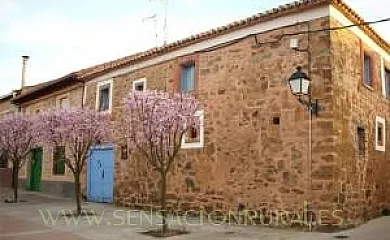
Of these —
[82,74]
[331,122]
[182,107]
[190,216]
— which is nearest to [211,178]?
[190,216]

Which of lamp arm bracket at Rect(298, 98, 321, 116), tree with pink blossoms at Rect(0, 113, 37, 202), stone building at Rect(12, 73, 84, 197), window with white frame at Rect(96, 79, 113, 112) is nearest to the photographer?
lamp arm bracket at Rect(298, 98, 321, 116)

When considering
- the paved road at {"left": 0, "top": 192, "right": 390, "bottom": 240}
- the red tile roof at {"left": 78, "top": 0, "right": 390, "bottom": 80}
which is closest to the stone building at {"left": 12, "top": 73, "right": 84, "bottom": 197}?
the red tile roof at {"left": 78, "top": 0, "right": 390, "bottom": 80}

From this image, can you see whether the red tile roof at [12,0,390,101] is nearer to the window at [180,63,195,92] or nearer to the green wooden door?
the window at [180,63,195,92]

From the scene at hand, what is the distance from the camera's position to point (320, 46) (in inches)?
390

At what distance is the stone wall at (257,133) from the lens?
9727 mm

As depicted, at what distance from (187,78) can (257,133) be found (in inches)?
131

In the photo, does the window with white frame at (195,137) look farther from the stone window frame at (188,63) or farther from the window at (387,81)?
the window at (387,81)

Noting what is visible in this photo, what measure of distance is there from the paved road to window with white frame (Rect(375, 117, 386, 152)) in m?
2.13

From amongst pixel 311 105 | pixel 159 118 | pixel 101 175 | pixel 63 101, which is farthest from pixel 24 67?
pixel 311 105

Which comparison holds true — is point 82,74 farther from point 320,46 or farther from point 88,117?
point 320,46

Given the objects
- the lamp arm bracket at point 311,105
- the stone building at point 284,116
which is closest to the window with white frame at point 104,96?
the stone building at point 284,116

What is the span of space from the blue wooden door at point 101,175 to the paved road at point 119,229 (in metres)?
2.32

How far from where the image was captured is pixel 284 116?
10281 mm

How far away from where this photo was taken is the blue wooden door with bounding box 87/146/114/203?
51.1 ft
